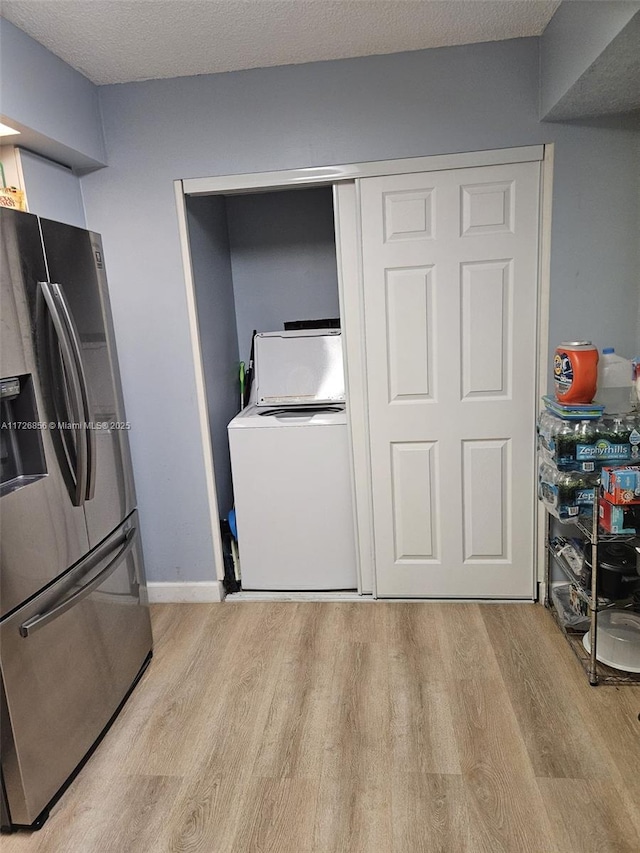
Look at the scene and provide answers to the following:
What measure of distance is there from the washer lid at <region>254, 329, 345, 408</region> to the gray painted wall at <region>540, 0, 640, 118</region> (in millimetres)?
1402

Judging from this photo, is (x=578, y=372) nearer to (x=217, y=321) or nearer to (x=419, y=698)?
(x=419, y=698)

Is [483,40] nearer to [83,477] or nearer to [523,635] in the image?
[83,477]

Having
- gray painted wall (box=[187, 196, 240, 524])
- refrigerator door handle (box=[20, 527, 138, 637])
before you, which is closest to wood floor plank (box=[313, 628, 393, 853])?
refrigerator door handle (box=[20, 527, 138, 637])

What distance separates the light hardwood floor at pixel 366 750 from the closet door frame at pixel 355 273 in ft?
1.54

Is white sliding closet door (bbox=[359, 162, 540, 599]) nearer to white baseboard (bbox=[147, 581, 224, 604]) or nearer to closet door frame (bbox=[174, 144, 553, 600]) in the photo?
closet door frame (bbox=[174, 144, 553, 600])

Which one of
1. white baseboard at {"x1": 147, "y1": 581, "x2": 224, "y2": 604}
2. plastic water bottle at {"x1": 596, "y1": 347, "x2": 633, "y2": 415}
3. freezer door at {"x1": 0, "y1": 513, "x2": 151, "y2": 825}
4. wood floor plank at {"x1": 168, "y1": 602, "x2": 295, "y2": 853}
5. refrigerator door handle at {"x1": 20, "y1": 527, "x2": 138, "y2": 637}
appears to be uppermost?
plastic water bottle at {"x1": 596, "y1": 347, "x2": 633, "y2": 415}

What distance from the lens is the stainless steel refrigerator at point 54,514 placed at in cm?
157

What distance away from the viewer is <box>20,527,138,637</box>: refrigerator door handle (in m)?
1.60

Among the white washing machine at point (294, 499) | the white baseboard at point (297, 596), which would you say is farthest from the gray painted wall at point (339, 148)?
the white baseboard at point (297, 596)

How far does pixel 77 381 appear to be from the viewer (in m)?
1.81

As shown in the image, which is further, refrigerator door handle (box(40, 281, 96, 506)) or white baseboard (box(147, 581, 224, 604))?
white baseboard (box(147, 581, 224, 604))

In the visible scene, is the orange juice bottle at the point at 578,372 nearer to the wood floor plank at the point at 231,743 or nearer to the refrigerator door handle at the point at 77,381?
the wood floor plank at the point at 231,743

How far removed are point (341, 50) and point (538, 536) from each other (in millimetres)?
2239

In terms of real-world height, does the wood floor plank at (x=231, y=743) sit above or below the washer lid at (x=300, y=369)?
below
